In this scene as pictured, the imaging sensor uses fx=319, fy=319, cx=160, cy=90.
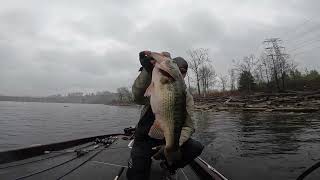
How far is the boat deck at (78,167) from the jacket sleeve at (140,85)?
177 cm

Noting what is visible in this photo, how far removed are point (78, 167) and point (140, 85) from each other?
3.23 meters

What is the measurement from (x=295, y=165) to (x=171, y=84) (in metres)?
7.06

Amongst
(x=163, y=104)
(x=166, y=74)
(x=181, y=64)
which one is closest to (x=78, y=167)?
(x=181, y=64)

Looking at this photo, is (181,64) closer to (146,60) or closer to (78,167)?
(146,60)

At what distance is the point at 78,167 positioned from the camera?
6.55 metres

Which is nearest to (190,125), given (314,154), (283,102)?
(314,154)

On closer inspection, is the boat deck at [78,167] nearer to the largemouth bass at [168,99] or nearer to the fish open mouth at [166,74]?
the largemouth bass at [168,99]

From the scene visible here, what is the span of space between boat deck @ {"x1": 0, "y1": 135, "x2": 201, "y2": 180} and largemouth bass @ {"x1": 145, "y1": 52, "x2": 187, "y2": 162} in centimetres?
227

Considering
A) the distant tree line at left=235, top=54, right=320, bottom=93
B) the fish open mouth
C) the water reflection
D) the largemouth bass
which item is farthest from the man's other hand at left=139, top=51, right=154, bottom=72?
the distant tree line at left=235, top=54, right=320, bottom=93

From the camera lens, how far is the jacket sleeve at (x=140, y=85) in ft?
13.4

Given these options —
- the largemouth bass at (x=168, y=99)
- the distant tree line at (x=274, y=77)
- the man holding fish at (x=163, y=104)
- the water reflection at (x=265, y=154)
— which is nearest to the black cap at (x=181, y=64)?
the man holding fish at (x=163, y=104)

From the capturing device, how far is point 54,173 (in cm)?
615

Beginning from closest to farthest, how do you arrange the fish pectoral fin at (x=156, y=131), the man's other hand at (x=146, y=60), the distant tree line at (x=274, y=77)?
the fish pectoral fin at (x=156, y=131) < the man's other hand at (x=146, y=60) < the distant tree line at (x=274, y=77)

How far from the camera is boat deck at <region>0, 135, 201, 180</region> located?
5886mm
